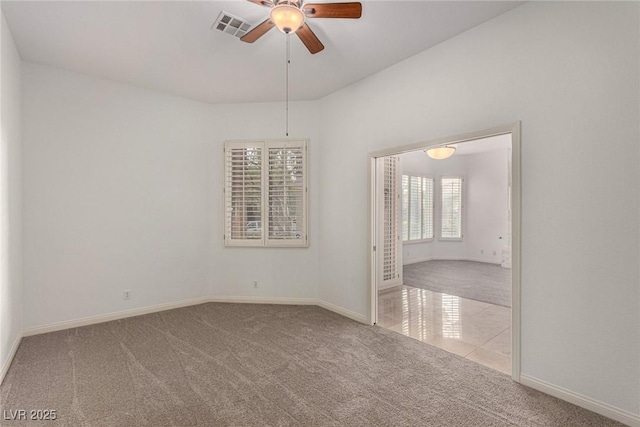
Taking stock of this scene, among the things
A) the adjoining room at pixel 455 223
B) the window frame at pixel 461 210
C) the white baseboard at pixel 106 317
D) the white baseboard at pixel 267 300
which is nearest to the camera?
the white baseboard at pixel 106 317

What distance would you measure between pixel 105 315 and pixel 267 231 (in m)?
2.38

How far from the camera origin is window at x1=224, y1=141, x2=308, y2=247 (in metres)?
4.87

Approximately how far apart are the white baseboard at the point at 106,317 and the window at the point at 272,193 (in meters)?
1.09

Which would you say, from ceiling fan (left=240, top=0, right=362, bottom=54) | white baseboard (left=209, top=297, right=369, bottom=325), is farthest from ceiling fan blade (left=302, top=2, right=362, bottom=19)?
white baseboard (left=209, top=297, right=369, bottom=325)

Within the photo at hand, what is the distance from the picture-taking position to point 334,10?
91.2 inches

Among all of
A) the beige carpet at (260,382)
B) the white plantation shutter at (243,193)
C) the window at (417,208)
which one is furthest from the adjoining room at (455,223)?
the white plantation shutter at (243,193)

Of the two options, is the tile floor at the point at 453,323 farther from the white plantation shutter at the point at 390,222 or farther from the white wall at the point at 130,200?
the white wall at the point at 130,200

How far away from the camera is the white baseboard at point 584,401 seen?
2.11m

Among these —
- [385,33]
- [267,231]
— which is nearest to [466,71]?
[385,33]

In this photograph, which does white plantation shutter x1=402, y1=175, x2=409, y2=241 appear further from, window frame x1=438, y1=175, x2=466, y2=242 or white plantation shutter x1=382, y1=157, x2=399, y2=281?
white plantation shutter x1=382, y1=157, x2=399, y2=281

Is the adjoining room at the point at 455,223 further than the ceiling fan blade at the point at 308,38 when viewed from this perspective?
Yes

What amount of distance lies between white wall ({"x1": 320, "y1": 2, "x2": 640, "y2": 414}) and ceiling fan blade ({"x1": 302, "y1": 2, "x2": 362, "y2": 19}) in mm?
1349

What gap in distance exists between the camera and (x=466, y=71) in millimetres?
3012

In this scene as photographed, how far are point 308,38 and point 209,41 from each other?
47.6 inches
